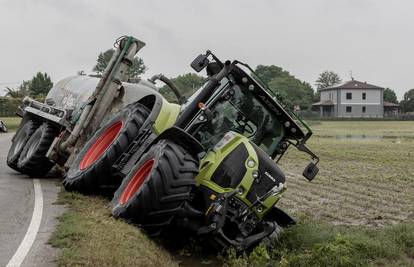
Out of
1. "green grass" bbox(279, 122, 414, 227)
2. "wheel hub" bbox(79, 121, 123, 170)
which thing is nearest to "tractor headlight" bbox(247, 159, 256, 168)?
"green grass" bbox(279, 122, 414, 227)

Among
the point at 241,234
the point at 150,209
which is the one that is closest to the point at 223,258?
the point at 241,234

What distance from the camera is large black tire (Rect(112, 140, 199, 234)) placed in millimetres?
7895

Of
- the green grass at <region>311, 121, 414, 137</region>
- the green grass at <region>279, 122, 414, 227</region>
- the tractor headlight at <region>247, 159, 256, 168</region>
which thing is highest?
the green grass at <region>311, 121, 414, 137</region>

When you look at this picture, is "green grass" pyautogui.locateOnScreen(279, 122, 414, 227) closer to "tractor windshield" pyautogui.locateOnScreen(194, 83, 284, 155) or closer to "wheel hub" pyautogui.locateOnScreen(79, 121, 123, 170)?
"tractor windshield" pyautogui.locateOnScreen(194, 83, 284, 155)

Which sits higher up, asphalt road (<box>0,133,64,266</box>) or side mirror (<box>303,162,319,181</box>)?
side mirror (<box>303,162,319,181</box>)

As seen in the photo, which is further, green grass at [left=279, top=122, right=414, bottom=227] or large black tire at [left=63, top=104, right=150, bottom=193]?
green grass at [left=279, top=122, right=414, bottom=227]

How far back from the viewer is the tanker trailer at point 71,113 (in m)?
12.8

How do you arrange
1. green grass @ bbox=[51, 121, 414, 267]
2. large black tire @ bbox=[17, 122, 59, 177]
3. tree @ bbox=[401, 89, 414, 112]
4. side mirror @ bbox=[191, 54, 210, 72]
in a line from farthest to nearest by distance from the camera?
1. tree @ bbox=[401, 89, 414, 112]
2. large black tire @ bbox=[17, 122, 59, 177]
3. side mirror @ bbox=[191, 54, 210, 72]
4. green grass @ bbox=[51, 121, 414, 267]

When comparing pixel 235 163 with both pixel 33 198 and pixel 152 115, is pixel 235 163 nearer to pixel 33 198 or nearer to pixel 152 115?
pixel 152 115

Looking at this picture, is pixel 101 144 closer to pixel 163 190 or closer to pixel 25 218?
pixel 25 218

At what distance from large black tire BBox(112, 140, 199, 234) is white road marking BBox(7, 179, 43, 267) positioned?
109 centimetres

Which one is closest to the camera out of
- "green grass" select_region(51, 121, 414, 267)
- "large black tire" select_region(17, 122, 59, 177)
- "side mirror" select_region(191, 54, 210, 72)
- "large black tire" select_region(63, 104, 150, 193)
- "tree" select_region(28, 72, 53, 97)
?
"green grass" select_region(51, 121, 414, 267)

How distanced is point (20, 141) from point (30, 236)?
8.72 metres

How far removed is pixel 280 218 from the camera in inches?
379
